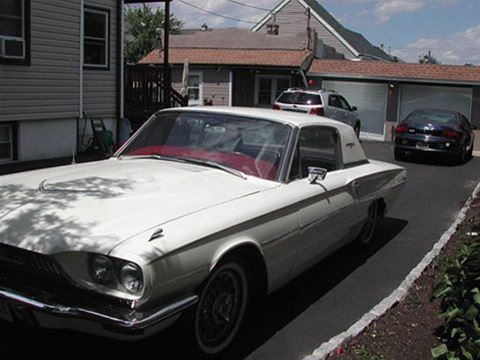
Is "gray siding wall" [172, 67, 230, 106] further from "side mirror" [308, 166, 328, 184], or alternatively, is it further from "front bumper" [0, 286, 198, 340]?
"front bumper" [0, 286, 198, 340]

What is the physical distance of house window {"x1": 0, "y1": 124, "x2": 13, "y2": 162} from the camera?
10.8 metres

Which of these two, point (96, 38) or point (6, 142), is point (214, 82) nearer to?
point (96, 38)

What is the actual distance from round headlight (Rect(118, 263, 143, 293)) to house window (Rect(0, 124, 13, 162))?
8659 millimetres

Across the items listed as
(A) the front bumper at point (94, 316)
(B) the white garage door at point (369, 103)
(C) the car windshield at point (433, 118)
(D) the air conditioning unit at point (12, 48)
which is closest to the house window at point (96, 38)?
(D) the air conditioning unit at point (12, 48)

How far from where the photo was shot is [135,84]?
15.3 m

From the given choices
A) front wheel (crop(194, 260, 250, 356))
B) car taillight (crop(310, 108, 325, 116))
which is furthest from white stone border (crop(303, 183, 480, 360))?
car taillight (crop(310, 108, 325, 116))

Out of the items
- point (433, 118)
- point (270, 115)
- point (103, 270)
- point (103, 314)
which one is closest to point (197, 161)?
point (270, 115)

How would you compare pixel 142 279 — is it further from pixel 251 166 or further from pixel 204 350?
pixel 251 166

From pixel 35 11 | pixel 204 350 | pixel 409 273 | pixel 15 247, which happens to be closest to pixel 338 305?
pixel 409 273

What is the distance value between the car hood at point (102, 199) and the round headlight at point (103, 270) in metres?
0.08

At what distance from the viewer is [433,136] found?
15539 millimetres

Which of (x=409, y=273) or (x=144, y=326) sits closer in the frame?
(x=144, y=326)

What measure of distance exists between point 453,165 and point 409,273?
11339mm

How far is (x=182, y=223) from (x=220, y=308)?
0.67 metres
